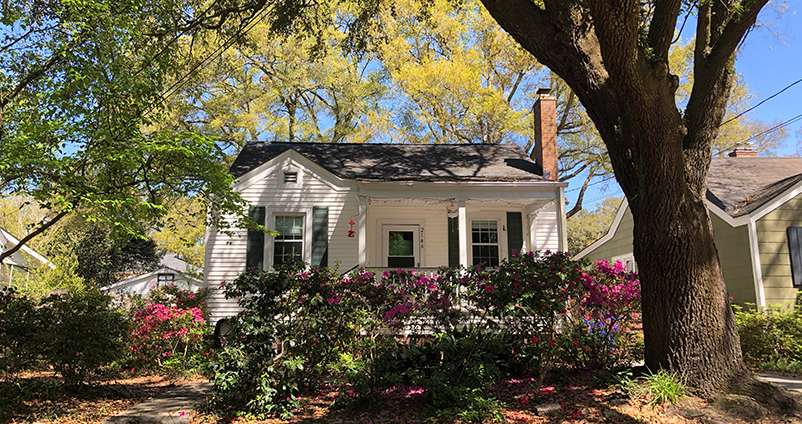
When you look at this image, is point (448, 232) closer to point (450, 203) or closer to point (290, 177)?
point (450, 203)

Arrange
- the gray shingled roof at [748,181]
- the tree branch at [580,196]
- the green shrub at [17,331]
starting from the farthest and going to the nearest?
1. the tree branch at [580,196]
2. the gray shingled roof at [748,181]
3. the green shrub at [17,331]

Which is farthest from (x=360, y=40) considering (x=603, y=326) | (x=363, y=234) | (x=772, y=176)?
(x=772, y=176)

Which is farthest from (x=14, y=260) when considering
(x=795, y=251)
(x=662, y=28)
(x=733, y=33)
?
(x=795, y=251)

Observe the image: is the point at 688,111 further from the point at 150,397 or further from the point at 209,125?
the point at 209,125

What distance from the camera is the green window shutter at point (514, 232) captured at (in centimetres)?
Result: 1251

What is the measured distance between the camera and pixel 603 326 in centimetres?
611

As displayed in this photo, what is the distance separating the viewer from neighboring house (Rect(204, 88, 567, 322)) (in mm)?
11297

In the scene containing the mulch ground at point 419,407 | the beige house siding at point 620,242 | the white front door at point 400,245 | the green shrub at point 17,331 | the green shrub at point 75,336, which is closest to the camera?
the mulch ground at point 419,407

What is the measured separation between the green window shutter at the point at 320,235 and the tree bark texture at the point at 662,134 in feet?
23.8

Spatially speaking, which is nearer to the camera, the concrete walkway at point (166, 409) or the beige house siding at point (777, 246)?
the concrete walkway at point (166, 409)

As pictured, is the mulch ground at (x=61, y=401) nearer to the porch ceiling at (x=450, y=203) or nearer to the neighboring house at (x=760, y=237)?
the porch ceiling at (x=450, y=203)

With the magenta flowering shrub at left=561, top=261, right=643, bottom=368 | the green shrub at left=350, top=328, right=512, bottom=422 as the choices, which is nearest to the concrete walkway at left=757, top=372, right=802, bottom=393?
the magenta flowering shrub at left=561, top=261, right=643, bottom=368

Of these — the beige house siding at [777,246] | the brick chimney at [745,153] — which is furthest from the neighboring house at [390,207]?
the brick chimney at [745,153]

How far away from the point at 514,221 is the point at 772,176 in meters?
6.33
